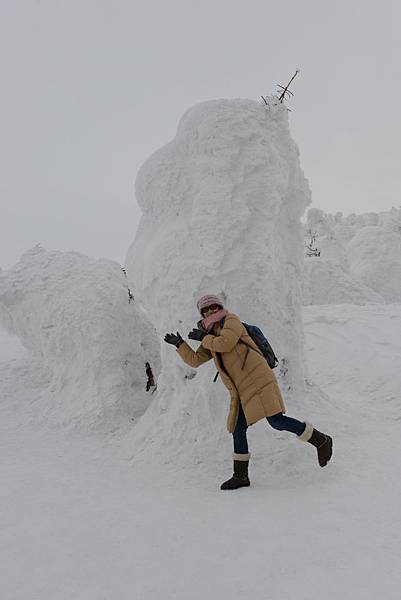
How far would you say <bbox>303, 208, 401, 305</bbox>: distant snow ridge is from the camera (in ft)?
51.2

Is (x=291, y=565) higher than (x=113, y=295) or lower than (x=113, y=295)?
lower

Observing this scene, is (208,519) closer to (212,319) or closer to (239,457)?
(239,457)

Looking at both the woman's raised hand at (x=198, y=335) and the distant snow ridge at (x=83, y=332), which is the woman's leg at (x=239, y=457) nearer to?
the woman's raised hand at (x=198, y=335)

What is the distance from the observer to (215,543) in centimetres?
295

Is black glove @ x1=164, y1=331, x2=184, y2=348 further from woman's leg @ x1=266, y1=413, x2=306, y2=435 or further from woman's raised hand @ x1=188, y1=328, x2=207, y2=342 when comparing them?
woman's leg @ x1=266, y1=413, x2=306, y2=435

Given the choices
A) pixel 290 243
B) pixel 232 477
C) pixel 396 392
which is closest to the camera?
pixel 232 477

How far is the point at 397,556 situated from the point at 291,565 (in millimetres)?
600

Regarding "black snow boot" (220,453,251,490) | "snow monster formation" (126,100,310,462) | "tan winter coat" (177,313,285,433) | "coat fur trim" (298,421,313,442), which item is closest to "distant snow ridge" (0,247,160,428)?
"snow monster formation" (126,100,310,462)

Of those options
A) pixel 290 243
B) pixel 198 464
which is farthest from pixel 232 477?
pixel 290 243

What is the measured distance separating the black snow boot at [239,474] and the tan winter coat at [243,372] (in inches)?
10.3

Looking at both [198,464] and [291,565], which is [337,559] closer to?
[291,565]

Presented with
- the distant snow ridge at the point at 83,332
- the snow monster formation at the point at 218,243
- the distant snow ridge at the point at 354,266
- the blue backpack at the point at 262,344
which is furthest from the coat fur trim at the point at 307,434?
the distant snow ridge at the point at 354,266

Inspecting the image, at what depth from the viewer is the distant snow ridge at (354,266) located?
15602 mm

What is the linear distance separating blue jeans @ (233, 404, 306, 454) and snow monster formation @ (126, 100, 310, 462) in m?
0.71
